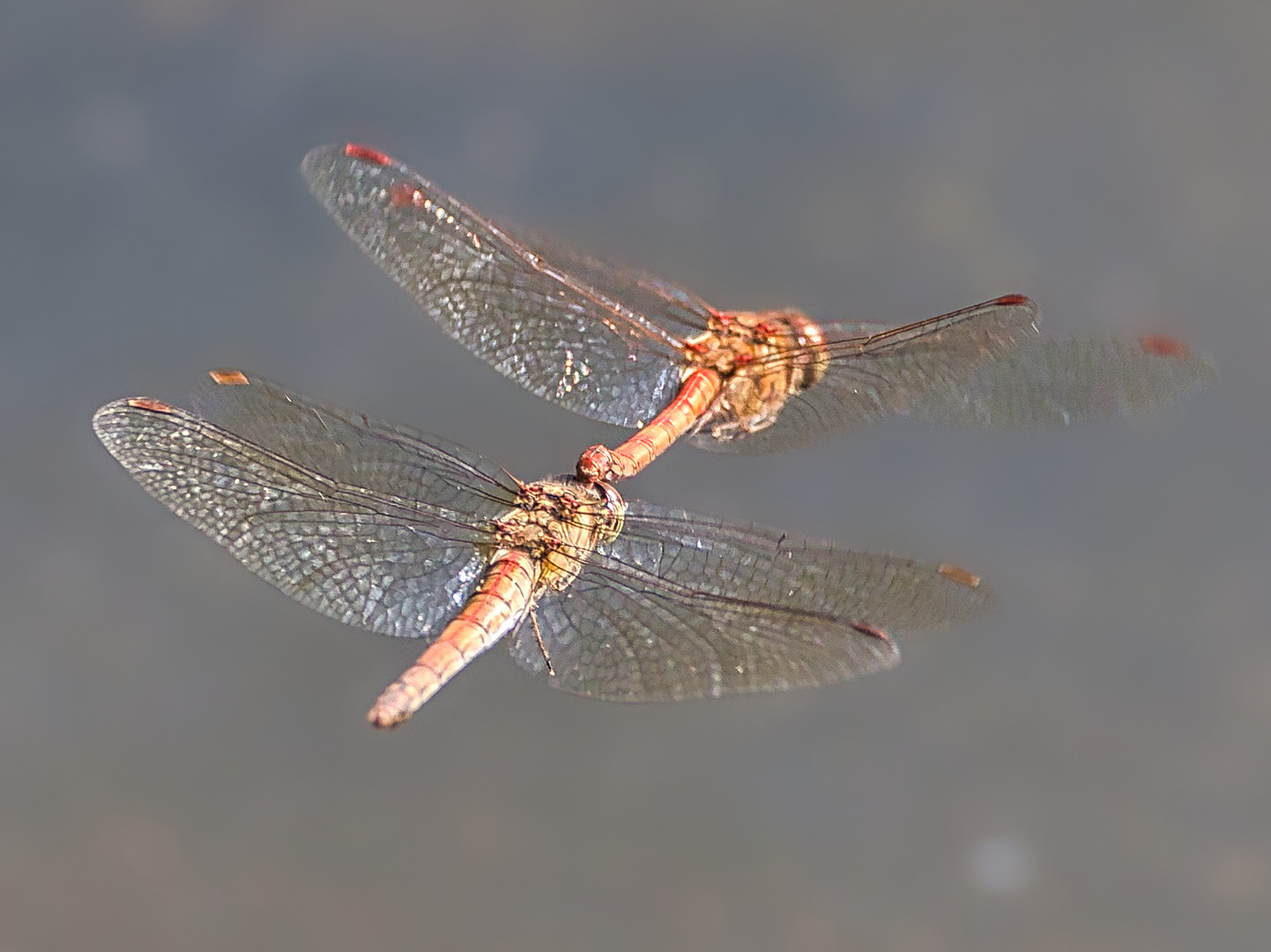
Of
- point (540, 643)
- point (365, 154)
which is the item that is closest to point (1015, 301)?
point (540, 643)

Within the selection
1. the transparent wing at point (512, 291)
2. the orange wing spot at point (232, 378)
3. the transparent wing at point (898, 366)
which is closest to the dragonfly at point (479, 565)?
the orange wing spot at point (232, 378)

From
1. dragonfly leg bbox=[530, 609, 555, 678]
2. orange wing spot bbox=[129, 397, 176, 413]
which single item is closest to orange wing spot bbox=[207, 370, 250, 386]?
orange wing spot bbox=[129, 397, 176, 413]

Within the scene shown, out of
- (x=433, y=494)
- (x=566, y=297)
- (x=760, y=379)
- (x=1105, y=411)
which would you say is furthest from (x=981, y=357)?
(x=433, y=494)

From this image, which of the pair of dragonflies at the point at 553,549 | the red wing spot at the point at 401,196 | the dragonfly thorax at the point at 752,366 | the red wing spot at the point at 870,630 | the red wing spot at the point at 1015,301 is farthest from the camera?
the dragonfly thorax at the point at 752,366

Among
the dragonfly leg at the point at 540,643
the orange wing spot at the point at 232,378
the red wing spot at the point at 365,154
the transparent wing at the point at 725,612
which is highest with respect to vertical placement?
the red wing spot at the point at 365,154

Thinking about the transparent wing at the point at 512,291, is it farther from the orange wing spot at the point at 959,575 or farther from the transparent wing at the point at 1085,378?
the orange wing spot at the point at 959,575

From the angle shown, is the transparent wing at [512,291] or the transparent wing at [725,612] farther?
the transparent wing at [512,291]
